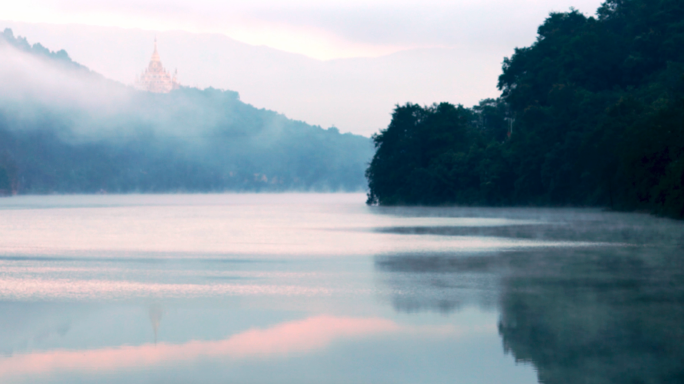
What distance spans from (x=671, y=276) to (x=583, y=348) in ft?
28.2

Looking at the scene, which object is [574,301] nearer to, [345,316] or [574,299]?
[574,299]

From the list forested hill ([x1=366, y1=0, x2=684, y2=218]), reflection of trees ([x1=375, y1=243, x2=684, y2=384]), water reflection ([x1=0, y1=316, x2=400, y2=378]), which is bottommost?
water reflection ([x1=0, y1=316, x2=400, y2=378])

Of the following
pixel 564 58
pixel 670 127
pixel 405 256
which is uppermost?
pixel 564 58

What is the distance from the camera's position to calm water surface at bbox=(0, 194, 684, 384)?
916cm

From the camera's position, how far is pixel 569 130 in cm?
7606

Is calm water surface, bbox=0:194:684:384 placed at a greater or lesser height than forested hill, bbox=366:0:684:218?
lesser

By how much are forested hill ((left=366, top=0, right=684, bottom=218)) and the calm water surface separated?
30.9m

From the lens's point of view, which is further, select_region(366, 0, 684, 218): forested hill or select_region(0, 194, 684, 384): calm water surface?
select_region(366, 0, 684, 218): forested hill

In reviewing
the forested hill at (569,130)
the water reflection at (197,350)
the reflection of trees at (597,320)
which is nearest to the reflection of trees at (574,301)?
the reflection of trees at (597,320)

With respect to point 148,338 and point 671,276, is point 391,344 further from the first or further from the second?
point 671,276

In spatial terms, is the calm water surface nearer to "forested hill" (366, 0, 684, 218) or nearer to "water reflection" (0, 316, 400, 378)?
"water reflection" (0, 316, 400, 378)

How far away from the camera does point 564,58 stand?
85000 mm

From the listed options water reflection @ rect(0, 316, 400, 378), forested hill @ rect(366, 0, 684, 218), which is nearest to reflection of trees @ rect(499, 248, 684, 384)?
water reflection @ rect(0, 316, 400, 378)

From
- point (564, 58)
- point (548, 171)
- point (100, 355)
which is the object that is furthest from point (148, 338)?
point (564, 58)
